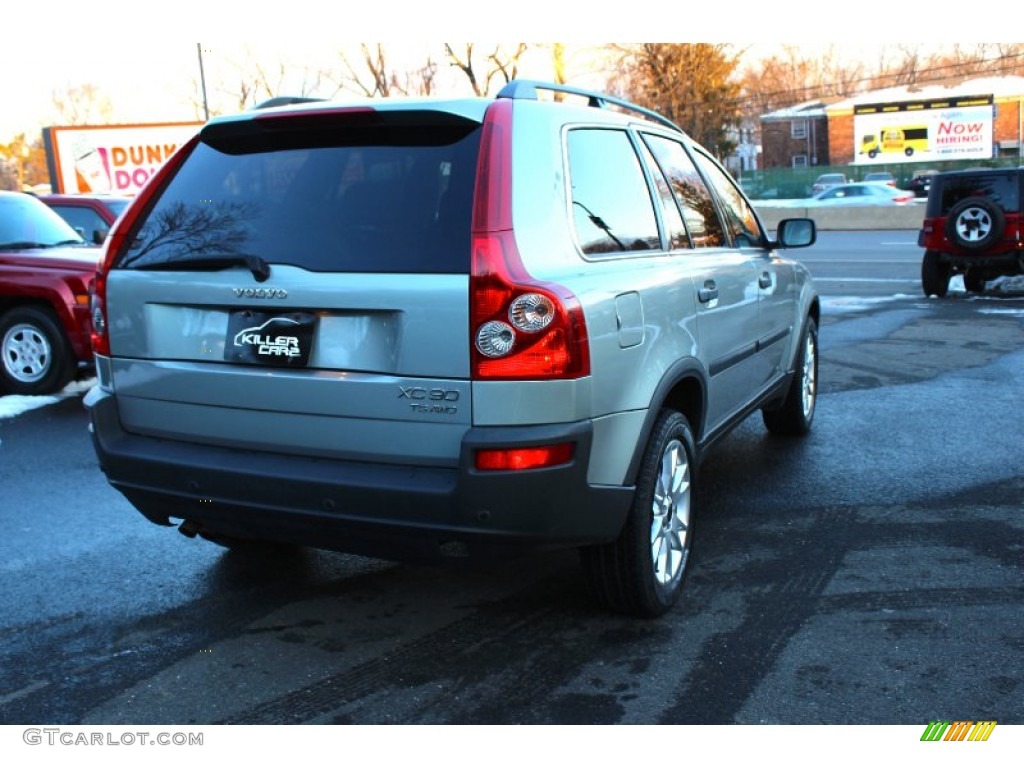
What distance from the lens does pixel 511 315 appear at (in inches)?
117

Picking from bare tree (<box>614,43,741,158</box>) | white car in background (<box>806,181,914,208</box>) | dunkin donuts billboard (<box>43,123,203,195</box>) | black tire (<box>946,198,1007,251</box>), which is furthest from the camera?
bare tree (<box>614,43,741,158</box>)

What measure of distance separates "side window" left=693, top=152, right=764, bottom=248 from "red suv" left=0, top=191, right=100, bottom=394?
5.20 m

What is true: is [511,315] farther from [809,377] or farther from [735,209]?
[809,377]

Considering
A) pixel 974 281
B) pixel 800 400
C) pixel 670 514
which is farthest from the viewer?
pixel 974 281

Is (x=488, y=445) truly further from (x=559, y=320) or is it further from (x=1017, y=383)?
(x=1017, y=383)

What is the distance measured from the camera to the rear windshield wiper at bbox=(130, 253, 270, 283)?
3.23 m

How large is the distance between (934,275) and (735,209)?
34.1 ft

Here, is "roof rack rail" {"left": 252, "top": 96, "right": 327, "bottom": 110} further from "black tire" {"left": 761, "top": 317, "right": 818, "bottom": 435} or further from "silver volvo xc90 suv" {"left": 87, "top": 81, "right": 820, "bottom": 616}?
"black tire" {"left": 761, "top": 317, "right": 818, "bottom": 435}

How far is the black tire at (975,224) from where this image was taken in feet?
44.3

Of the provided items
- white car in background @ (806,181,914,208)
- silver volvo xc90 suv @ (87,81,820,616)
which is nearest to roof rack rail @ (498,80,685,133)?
silver volvo xc90 suv @ (87,81,820,616)

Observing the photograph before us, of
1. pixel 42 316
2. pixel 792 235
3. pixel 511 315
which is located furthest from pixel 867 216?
pixel 511 315

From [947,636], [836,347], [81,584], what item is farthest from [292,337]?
[836,347]

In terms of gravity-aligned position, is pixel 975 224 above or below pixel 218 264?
below

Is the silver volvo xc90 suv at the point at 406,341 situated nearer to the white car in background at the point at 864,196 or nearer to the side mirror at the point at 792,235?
the side mirror at the point at 792,235
